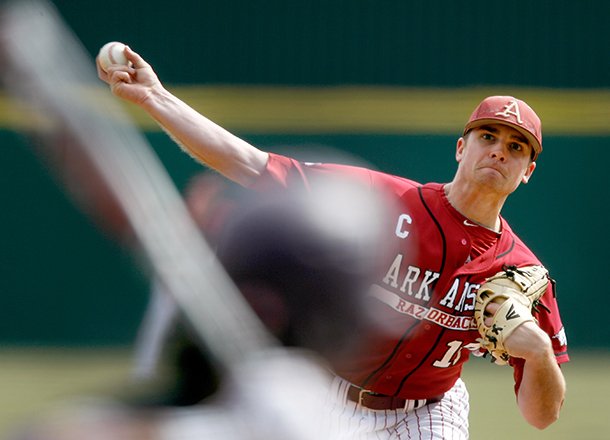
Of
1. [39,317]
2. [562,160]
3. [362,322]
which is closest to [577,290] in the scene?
[562,160]

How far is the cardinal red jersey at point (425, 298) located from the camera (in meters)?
3.62

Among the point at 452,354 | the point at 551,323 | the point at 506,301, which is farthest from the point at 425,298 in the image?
the point at 551,323

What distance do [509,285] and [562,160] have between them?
4937mm

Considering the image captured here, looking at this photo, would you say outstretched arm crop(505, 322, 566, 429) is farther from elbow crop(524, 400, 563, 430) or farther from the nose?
the nose

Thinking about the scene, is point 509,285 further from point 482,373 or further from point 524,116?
point 482,373

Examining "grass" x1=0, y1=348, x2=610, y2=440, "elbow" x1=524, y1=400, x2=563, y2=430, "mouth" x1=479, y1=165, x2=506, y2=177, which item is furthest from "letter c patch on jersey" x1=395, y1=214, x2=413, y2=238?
"grass" x1=0, y1=348, x2=610, y2=440

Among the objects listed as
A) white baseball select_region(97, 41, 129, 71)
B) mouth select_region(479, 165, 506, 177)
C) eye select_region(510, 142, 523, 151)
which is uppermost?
eye select_region(510, 142, 523, 151)

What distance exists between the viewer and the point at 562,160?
8.20m

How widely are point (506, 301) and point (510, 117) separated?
0.71m

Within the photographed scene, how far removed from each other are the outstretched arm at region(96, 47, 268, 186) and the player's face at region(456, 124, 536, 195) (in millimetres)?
830

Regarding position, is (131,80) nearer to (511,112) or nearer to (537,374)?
(511,112)

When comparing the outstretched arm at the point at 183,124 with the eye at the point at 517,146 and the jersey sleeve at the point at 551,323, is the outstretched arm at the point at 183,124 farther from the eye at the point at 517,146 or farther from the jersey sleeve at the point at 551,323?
the jersey sleeve at the point at 551,323

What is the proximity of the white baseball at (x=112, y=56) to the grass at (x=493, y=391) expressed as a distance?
2108mm

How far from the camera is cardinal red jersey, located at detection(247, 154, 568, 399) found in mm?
3619
